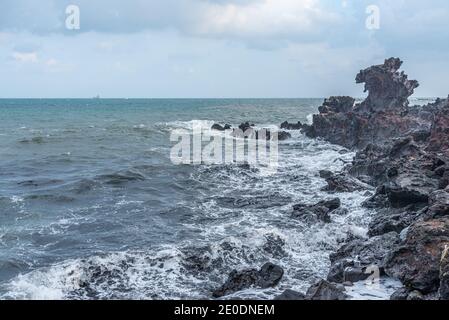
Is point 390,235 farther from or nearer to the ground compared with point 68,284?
farther from the ground

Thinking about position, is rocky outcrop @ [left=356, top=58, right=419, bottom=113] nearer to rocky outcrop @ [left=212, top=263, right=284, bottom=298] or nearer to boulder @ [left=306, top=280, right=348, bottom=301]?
rocky outcrop @ [left=212, top=263, right=284, bottom=298]

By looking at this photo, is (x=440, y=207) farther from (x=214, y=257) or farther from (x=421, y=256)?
(x=214, y=257)

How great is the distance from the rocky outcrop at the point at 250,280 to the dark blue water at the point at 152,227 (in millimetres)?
379

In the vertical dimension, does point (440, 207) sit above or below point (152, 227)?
above

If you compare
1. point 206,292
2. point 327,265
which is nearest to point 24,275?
point 206,292

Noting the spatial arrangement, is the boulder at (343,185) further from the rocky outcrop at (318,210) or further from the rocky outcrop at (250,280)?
the rocky outcrop at (250,280)

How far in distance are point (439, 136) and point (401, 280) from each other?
1928 centimetres

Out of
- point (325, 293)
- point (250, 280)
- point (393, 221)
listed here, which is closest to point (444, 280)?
point (325, 293)

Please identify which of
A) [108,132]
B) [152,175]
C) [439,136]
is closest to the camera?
[439,136]

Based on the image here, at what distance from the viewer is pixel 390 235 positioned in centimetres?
1730

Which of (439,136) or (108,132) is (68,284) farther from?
(108,132)

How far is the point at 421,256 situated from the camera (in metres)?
A: 13.4

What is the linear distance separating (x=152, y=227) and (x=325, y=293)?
11818 millimetres

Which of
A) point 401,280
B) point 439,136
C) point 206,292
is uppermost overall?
point 439,136
